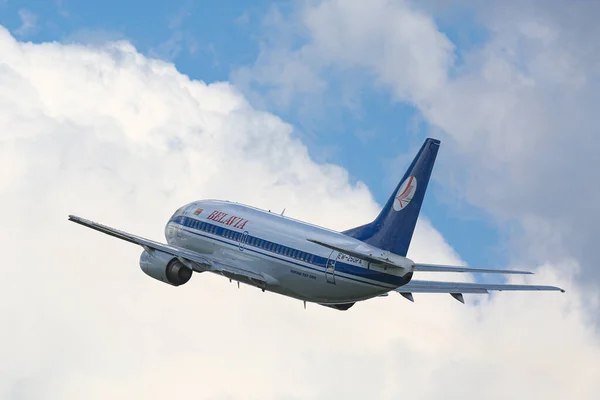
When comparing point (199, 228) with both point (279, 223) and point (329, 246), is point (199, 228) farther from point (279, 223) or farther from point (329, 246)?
point (329, 246)

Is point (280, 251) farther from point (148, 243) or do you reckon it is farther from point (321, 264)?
point (148, 243)

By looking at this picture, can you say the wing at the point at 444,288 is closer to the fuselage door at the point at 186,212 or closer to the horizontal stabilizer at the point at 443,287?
the horizontal stabilizer at the point at 443,287

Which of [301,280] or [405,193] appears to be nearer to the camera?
[405,193]

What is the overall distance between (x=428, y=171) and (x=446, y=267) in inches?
189

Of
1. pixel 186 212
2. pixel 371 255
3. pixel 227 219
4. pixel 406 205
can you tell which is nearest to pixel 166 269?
pixel 227 219

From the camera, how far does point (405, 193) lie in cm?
7106

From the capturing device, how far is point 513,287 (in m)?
76.6

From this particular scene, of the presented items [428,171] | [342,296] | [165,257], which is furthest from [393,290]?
[165,257]

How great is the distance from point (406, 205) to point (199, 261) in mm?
14920

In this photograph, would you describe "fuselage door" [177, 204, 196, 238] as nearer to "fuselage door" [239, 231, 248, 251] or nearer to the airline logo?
the airline logo

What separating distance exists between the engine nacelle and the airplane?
56mm

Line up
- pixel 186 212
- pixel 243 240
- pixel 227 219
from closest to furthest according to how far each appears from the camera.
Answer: pixel 243 240 → pixel 227 219 → pixel 186 212

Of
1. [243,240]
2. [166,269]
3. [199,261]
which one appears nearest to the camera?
[199,261]

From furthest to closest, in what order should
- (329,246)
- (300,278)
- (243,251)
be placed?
(243,251) < (300,278) < (329,246)
